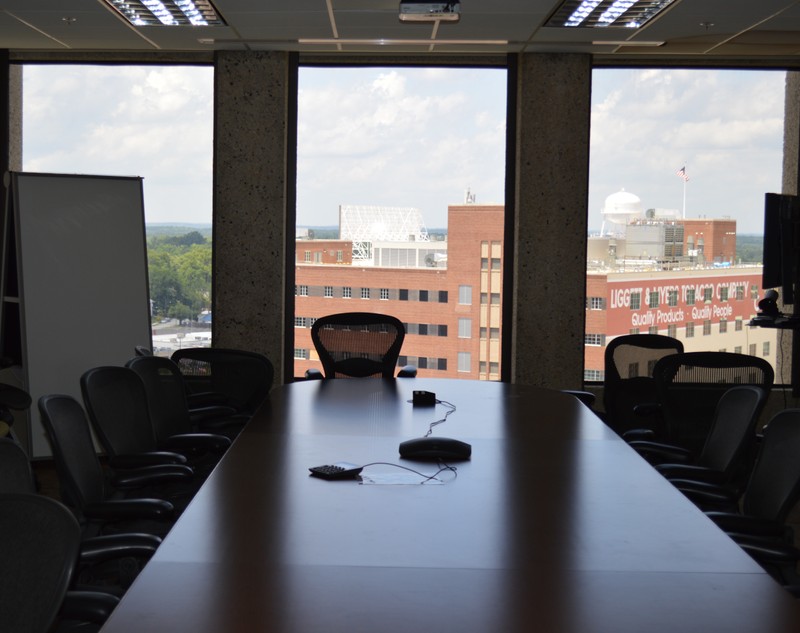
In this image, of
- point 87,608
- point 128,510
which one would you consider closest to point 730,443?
point 128,510

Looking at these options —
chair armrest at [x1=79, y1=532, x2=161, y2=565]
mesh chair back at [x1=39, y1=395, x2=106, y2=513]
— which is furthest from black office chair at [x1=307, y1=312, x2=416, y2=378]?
chair armrest at [x1=79, y1=532, x2=161, y2=565]

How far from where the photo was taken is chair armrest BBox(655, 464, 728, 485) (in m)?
3.70

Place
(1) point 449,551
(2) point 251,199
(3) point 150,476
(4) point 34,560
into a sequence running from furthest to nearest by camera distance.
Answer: (2) point 251,199, (3) point 150,476, (1) point 449,551, (4) point 34,560

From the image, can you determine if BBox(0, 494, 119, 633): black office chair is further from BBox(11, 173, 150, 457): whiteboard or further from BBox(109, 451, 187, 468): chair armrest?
BBox(11, 173, 150, 457): whiteboard

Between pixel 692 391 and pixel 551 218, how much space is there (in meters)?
2.70

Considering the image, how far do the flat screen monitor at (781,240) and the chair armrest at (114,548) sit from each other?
4277 millimetres

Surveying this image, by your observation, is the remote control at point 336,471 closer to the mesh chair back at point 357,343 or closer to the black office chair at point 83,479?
the black office chair at point 83,479

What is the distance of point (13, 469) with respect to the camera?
7.82 ft

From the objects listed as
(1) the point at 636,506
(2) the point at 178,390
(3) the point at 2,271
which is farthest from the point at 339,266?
(1) the point at 636,506

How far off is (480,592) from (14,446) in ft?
4.11

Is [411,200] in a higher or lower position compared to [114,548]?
higher

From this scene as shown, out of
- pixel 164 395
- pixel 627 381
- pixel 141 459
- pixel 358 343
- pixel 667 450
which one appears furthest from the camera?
pixel 358 343

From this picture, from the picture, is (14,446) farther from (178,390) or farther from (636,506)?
(178,390)

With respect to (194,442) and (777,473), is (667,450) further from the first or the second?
(194,442)
